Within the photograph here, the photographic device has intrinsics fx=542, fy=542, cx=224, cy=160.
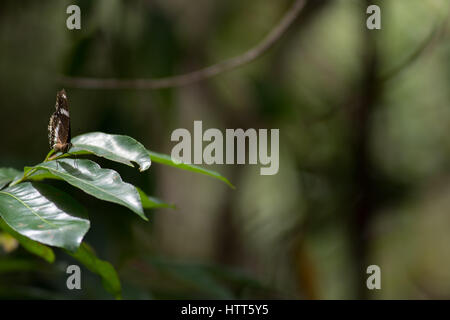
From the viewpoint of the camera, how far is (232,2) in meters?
2.12

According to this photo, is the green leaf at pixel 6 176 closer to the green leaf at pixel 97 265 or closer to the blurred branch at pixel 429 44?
the green leaf at pixel 97 265

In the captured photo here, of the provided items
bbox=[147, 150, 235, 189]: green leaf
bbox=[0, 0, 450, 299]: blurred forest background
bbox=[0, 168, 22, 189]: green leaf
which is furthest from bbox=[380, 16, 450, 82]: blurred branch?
bbox=[0, 168, 22, 189]: green leaf

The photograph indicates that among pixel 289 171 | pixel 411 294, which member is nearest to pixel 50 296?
pixel 289 171

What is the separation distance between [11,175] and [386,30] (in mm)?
1543

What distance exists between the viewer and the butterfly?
2.17ft

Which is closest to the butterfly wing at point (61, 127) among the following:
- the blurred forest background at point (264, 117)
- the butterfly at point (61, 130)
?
the butterfly at point (61, 130)

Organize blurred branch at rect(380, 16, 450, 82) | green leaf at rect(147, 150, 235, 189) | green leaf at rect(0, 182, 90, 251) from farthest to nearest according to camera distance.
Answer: blurred branch at rect(380, 16, 450, 82) < green leaf at rect(147, 150, 235, 189) < green leaf at rect(0, 182, 90, 251)

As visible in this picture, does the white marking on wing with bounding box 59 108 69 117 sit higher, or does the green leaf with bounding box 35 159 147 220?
the white marking on wing with bounding box 59 108 69 117

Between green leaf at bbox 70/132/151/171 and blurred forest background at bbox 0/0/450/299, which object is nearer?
green leaf at bbox 70/132/151/171

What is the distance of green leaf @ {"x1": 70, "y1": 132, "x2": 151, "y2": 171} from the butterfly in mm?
13

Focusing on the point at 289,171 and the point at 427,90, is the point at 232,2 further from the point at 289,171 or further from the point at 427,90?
the point at 427,90

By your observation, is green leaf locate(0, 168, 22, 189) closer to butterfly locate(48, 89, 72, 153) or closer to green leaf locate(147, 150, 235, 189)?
butterfly locate(48, 89, 72, 153)

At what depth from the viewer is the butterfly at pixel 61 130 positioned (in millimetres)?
662

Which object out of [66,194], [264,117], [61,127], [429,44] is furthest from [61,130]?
[429,44]
